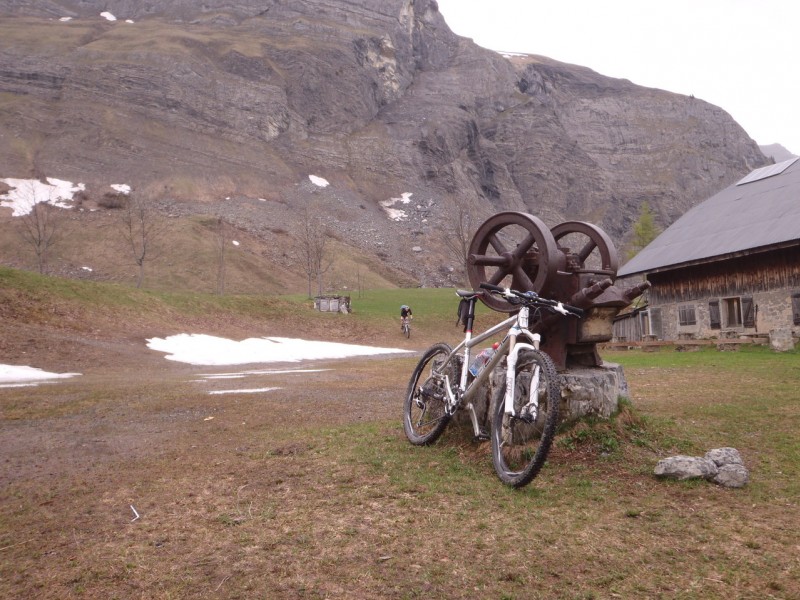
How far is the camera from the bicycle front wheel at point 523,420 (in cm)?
418

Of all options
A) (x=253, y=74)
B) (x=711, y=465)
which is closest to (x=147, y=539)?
(x=711, y=465)

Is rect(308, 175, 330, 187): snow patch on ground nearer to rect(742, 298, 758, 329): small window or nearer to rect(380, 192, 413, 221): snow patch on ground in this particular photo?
rect(380, 192, 413, 221): snow patch on ground

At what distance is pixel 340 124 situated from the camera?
104 m

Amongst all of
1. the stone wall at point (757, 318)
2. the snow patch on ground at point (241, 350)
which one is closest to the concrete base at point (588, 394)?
the stone wall at point (757, 318)

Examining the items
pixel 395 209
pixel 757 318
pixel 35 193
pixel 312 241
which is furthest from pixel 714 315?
pixel 395 209

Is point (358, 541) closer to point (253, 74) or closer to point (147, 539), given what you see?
point (147, 539)

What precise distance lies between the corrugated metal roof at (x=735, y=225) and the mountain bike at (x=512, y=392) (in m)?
17.5

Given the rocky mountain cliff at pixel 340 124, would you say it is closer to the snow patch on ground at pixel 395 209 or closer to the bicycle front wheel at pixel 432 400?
the snow patch on ground at pixel 395 209

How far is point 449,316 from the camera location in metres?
39.5

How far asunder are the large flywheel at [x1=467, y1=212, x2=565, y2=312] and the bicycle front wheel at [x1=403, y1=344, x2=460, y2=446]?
849 millimetres

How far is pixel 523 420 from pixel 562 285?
2.02 metres

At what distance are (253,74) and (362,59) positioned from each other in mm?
28975

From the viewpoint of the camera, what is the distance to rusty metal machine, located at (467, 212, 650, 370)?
5363 mm

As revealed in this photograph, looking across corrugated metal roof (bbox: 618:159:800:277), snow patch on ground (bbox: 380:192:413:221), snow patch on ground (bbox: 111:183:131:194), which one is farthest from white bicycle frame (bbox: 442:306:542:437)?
snow patch on ground (bbox: 380:192:413:221)
